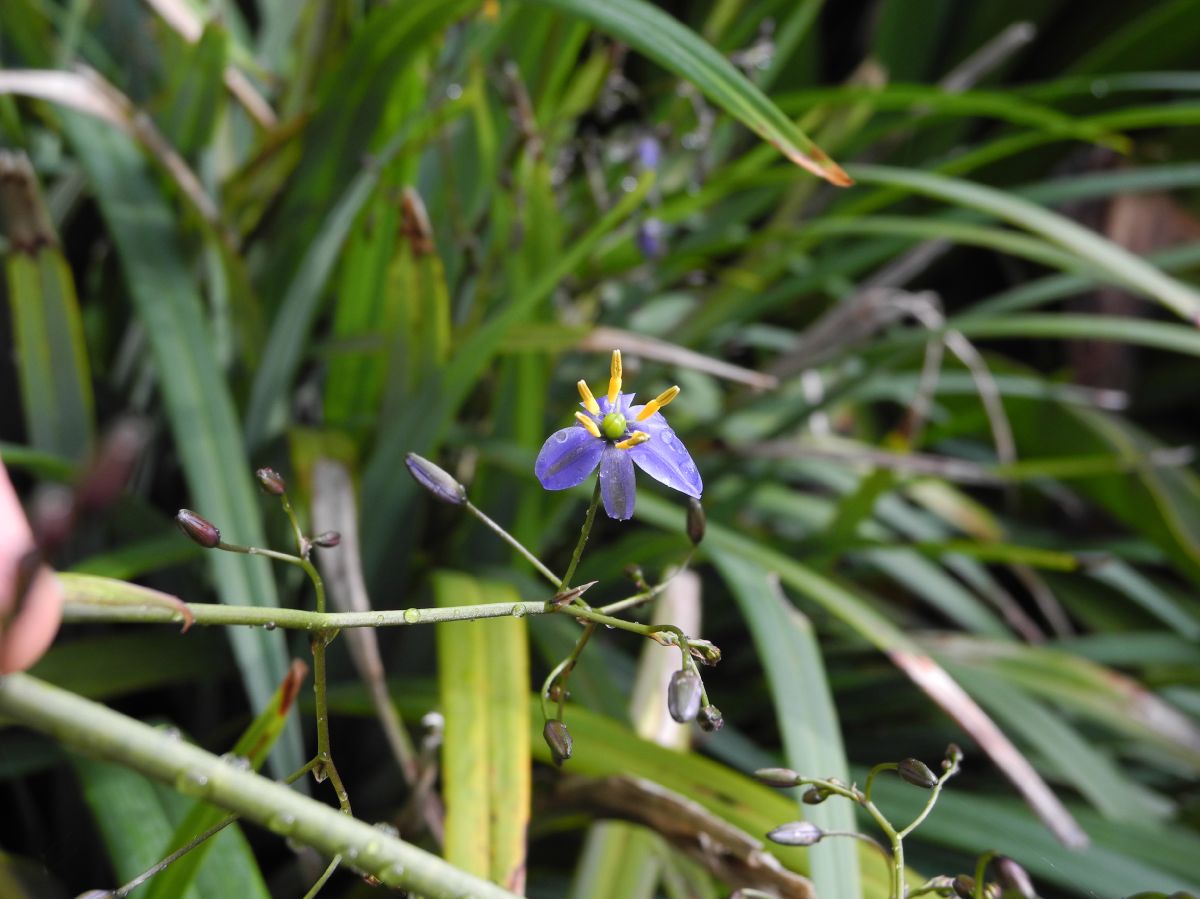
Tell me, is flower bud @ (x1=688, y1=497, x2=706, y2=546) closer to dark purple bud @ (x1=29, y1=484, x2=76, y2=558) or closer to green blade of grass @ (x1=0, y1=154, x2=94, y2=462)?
dark purple bud @ (x1=29, y1=484, x2=76, y2=558)

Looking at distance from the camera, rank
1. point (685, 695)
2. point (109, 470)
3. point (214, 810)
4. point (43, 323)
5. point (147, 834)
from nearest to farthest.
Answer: point (109, 470) < point (685, 695) < point (214, 810) < point (147, 834) < point (43, 323)

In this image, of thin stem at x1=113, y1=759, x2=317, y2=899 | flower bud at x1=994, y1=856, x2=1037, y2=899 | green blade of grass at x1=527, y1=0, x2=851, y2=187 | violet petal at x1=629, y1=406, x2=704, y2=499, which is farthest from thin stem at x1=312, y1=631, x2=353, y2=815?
green blade of grass at x1=527, y1=0, x2=851, y2=187

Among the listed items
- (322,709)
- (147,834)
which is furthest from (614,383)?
(147,834)

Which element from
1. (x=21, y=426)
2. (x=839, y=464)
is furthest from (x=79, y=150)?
(x=839, y=464)

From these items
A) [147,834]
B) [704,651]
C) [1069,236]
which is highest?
[1069,236]

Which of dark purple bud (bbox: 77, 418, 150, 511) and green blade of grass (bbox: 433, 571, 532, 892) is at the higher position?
dark purple bud (bbox: 77, 418, 150, 511)

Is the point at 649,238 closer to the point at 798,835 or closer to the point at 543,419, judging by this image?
the point at 543,419

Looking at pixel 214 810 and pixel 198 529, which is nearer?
pixel 198 529
